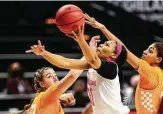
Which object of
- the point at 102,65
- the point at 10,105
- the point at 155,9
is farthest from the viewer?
the point at 155,9

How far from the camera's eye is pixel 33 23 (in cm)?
1013

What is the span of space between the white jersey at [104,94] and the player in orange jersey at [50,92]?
0.26 metres

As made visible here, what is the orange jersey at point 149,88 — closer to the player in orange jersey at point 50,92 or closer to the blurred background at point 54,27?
the player in orange jersey at point 50,92

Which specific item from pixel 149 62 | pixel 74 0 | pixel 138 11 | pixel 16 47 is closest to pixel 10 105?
pixel 16 47

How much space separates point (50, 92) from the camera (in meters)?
5.09

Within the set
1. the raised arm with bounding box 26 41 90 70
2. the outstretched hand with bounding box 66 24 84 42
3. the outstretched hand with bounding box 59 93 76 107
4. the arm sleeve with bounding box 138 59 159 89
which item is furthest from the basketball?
the arm sleeve with bounding box 138 59 159 89

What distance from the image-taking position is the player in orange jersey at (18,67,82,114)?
5072 millimetres

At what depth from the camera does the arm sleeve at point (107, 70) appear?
4.70 m

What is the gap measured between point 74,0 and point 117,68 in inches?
211

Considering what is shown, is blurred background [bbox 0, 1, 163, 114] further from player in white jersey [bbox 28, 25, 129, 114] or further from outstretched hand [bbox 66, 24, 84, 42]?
outstretched hand [bbox 66, 24, 84, 42]

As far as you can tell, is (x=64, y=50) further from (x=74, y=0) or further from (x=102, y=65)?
(x=102, y=65)

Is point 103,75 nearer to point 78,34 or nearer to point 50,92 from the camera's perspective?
point 78,34

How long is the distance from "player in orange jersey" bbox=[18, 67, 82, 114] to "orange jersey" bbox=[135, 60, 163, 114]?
68cm

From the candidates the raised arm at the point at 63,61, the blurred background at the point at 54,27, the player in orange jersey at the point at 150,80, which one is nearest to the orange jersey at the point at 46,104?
the raised arm at the point at 63,61
